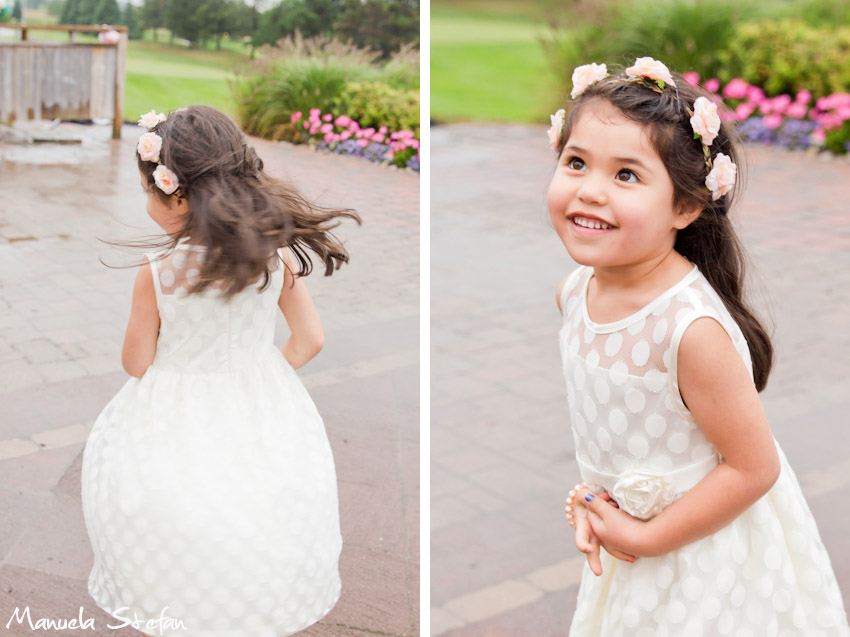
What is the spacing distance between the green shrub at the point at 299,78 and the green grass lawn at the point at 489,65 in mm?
7574

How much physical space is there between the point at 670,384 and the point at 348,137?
1452 millimetres

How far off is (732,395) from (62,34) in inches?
68.1

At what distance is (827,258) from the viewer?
5.92 metres

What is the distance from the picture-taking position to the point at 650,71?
1.55m

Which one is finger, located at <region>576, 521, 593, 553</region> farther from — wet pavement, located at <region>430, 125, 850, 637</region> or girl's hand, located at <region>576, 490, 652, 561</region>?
wet pavement, located at <region>430, 125, 850, 637</region>

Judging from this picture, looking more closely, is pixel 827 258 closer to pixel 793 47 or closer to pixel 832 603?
pixel 793 47

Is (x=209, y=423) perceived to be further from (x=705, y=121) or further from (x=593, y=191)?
(x=705, y=121)

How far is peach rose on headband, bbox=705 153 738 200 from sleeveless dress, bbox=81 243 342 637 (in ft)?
2.79

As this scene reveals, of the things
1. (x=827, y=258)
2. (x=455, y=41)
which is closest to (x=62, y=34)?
(x=827, y=258)

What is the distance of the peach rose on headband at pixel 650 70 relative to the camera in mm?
1550

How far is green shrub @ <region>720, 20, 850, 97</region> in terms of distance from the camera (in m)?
8.83

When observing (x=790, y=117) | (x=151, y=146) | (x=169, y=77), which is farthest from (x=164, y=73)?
(x=790, y=117)
